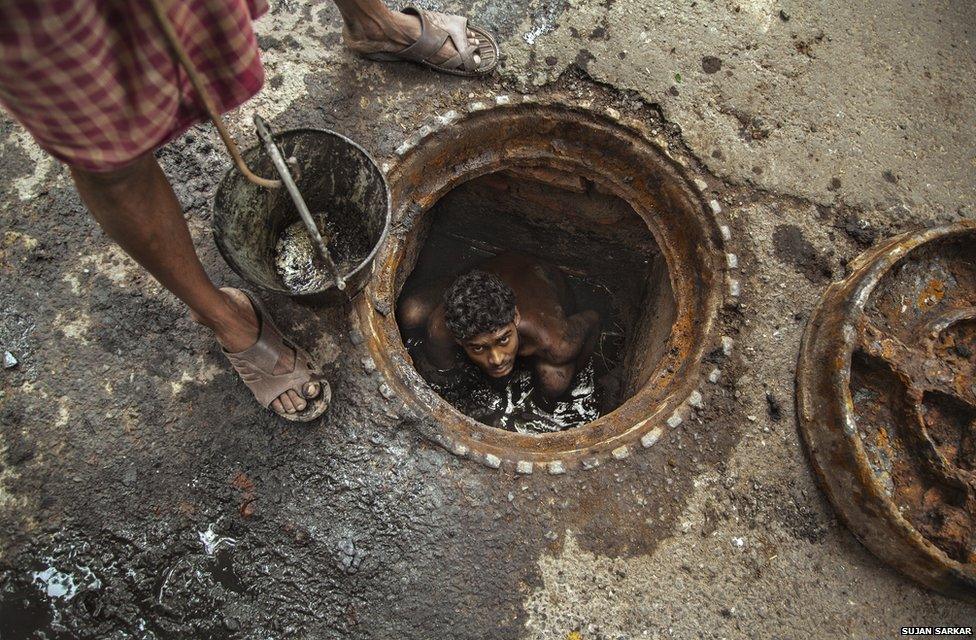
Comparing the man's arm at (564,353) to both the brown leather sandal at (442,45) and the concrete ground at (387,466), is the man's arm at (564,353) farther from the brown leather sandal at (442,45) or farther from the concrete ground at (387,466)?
the brown leather sandal at (442,45)

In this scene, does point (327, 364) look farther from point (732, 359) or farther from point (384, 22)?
point (732, 359)

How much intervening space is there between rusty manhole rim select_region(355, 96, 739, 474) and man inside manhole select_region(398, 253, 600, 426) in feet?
1.42

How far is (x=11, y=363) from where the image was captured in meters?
2.25

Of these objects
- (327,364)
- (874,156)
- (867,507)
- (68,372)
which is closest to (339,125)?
(327,364)

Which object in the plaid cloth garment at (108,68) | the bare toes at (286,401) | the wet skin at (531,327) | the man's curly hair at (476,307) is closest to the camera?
the plaid cloth garment at (108,68)

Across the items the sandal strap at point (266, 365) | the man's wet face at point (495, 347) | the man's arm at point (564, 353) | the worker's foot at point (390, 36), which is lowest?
the man's arm at point (564, 353)

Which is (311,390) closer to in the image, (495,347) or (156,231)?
(156,231)

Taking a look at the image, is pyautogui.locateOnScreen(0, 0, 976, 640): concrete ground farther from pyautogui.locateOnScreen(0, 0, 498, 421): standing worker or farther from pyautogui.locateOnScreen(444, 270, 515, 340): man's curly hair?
pyautogui.locateOnScreen(444, 270, 515, 340): man's curly hair

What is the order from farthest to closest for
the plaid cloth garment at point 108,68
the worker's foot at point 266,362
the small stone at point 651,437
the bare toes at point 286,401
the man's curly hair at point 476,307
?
the man's curly hair at point 476,307, the small stone at point 651,437, the bare toes at point 286,401, the worker's foot at point 266,362, the plaid cloth garment at point 108,68

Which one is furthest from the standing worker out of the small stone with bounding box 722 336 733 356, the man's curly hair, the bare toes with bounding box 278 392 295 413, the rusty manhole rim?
the small stone with bounding box 722 336 733 356

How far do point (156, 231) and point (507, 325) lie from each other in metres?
1.73

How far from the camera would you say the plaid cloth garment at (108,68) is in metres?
1.11

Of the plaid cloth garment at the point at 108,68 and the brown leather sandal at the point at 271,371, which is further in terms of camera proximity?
Result: the brown leather sandal at the point at 271,371

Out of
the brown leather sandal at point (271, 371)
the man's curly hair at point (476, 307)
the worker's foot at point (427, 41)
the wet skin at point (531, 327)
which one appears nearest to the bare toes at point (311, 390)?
the brown leather sandal at point (271, 371)
